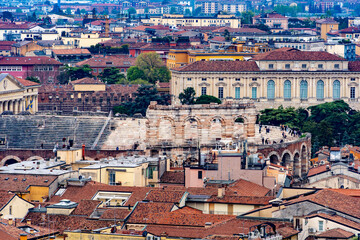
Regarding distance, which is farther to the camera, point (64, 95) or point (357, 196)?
point (64, 95)

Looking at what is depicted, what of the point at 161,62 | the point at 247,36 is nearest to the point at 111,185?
the point at 161,62

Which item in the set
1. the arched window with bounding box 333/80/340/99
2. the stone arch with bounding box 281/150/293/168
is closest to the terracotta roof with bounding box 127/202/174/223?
the stone arch with bounding box 281/150/293/168

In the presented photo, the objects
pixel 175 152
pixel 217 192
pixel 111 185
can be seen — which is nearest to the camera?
pixel 217 192

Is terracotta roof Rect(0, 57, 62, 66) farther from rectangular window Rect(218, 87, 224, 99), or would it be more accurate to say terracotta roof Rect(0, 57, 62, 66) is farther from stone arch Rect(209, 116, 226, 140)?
stone arch Rect(209, 116, 226, 140)

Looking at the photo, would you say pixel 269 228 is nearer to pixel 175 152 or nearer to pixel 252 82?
pixel 175 152

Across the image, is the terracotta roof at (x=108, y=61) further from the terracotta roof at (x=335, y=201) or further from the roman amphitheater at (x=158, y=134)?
the terracotta roof at (x=335, y=201)
